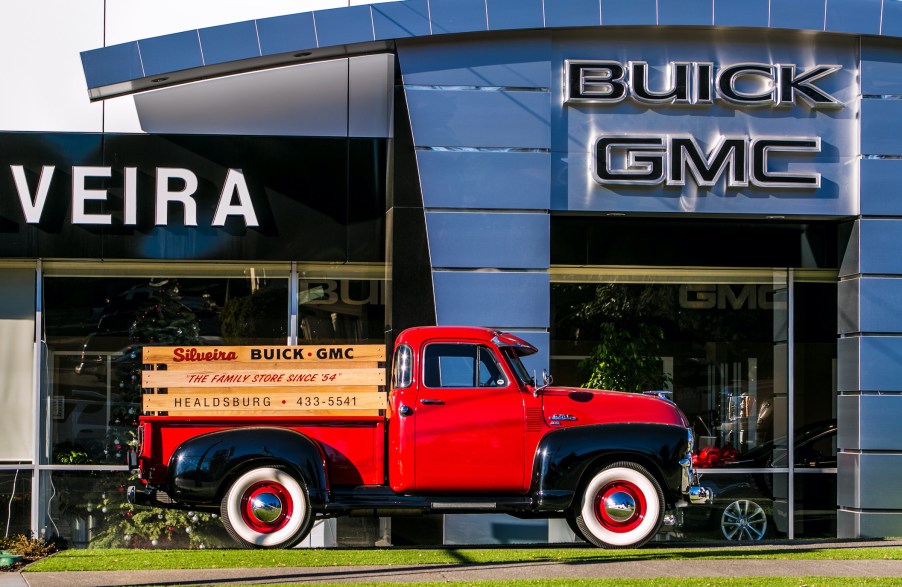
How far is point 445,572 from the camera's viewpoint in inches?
394

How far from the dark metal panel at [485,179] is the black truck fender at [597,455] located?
366 cm

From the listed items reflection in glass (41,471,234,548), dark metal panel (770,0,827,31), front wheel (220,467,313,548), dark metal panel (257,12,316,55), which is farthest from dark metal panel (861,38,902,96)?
reflection in glass (41,471,234,548)

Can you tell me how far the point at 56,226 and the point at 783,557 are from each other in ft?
28.5

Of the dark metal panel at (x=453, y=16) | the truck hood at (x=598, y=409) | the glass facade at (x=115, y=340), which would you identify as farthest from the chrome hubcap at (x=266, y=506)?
the dark metal panel at (x=453, y=16)

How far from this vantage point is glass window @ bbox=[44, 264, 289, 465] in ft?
45.5

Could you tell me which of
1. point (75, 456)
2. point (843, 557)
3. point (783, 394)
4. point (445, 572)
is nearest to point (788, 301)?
point (783, 394)

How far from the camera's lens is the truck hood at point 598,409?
435 inches

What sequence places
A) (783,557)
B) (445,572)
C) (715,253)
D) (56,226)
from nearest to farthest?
(445,572) < (783,557) < (56,226) < (715,253)

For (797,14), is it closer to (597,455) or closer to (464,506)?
(597,455)

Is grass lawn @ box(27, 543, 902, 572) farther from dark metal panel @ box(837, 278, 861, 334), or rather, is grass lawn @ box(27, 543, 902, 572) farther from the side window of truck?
dark metal panel @ box(837, 278, 861, 334)

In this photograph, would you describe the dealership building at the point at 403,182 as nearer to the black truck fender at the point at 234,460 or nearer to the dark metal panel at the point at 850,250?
the dark metal panel at the point at 850,250

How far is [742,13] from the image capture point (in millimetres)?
13844

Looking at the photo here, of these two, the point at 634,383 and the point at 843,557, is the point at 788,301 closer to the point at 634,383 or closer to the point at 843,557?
the point at 634,383

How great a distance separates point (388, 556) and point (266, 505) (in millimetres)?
1238
